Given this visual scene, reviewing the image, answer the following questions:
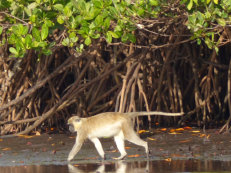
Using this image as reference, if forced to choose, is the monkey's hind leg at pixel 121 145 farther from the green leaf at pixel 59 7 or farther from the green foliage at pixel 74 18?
the green leaf at pixel 59 7

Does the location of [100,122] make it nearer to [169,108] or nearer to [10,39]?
[10,39]

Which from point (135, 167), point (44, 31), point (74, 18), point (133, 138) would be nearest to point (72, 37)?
point (74, 18)

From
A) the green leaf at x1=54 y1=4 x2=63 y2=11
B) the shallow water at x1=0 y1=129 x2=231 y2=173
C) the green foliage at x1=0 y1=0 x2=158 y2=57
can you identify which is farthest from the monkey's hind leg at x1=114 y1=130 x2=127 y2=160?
the green leaf at x1=54 y1=4 x2=63 y2=11

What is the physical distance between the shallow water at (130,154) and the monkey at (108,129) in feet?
0.57

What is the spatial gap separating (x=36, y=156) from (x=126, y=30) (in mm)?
2252

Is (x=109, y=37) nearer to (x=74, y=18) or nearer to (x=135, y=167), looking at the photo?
(x=74, y=18)

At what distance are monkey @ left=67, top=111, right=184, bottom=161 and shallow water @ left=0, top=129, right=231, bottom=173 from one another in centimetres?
17

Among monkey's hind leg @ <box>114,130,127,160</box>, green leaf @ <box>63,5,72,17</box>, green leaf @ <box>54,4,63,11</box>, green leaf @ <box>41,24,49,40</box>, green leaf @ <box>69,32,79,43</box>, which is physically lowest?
monkey's hind leg @ <box>114,130,127,160</box>

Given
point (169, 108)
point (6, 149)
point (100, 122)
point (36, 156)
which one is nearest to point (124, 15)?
point (100, 122)

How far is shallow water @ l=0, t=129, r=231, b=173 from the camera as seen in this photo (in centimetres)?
791

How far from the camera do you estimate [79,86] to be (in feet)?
36.9

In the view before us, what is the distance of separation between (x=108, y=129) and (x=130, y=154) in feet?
2.20

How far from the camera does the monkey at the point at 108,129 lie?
8.71 m

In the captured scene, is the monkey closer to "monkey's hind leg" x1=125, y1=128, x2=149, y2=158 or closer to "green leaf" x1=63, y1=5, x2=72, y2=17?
"monkey's hind leg" x1=125, y1=128, x2=149, y2=158
